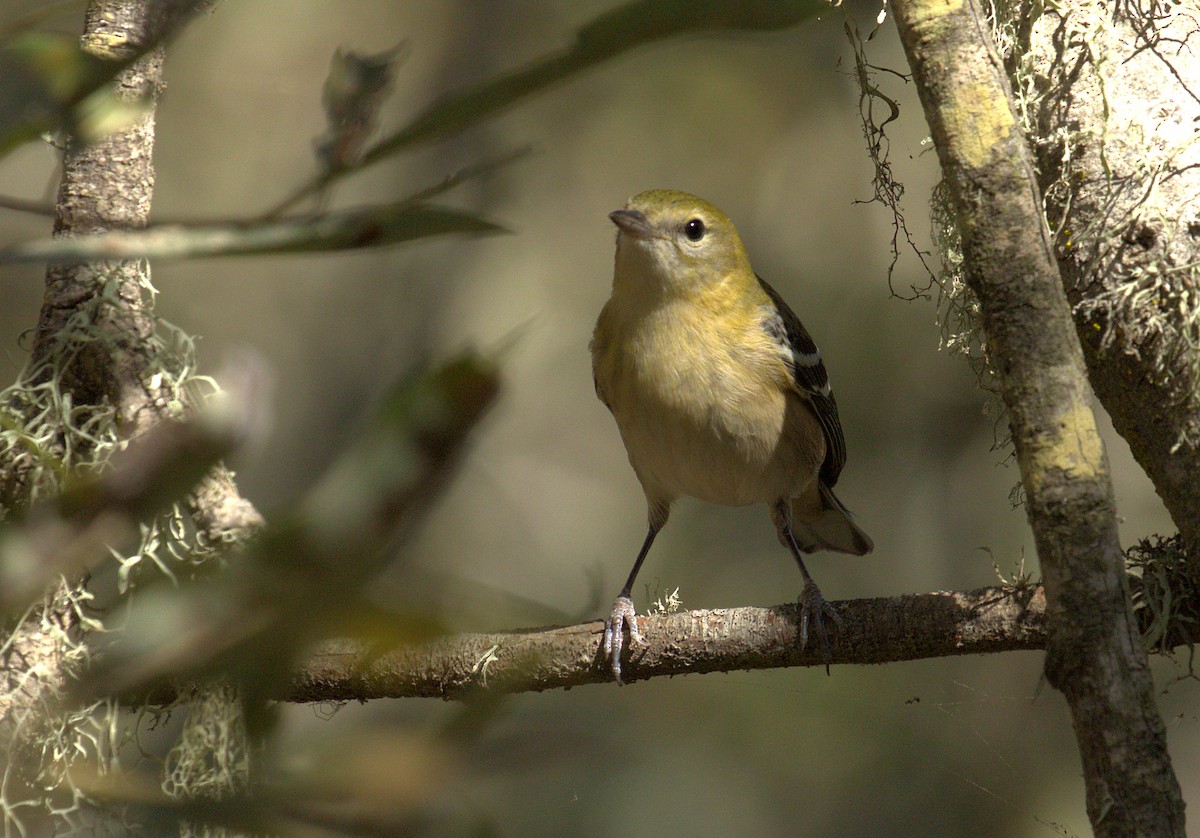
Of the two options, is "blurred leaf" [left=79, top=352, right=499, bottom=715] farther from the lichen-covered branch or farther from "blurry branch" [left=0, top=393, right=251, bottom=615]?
the lichen-covered branch

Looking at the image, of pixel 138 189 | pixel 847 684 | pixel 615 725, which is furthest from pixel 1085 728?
pixel 847 684

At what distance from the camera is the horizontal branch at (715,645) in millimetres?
2902

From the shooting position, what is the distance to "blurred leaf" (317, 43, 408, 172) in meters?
0.71

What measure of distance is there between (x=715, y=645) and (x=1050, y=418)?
1.41 metres

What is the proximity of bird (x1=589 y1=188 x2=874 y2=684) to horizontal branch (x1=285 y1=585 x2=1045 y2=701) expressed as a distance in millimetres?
540

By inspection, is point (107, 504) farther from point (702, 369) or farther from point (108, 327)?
point (702, 369)

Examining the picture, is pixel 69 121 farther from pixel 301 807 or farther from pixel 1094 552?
pixel 1094 552

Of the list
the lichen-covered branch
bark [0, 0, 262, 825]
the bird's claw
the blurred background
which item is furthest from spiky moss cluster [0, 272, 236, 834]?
the blurred background

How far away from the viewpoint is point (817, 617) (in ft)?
10.4

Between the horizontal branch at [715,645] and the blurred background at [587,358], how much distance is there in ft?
12.4

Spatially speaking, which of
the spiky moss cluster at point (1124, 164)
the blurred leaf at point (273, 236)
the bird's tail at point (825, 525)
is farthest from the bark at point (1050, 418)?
the bird's tail at point (825, 525)

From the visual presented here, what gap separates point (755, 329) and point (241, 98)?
290 inches

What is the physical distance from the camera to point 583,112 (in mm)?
10281

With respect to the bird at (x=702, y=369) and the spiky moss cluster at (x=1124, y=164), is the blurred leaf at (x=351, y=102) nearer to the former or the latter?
the spiky moss cluster at (x=1124, y=164)
